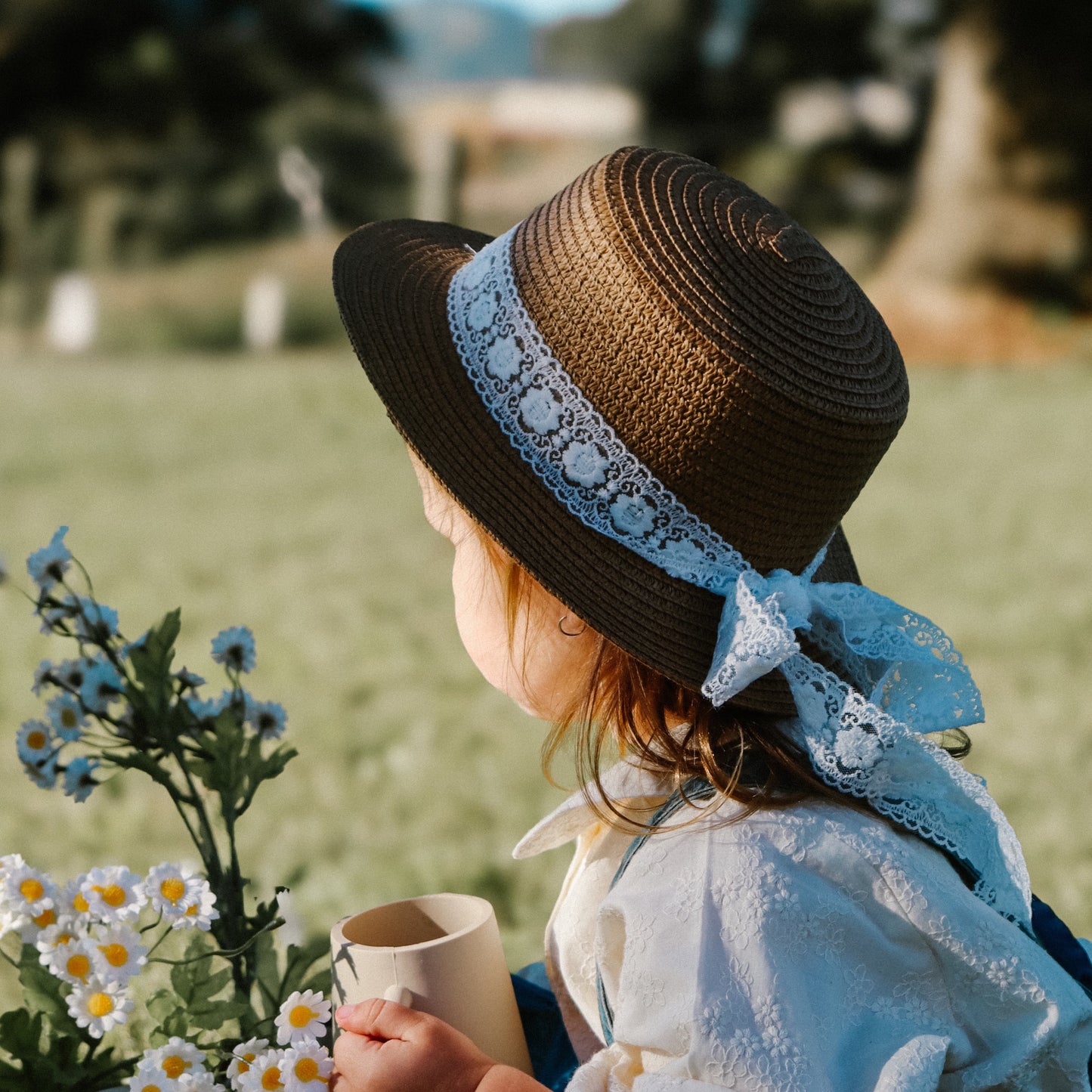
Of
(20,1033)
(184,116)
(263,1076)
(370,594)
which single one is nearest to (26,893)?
(20,1033)

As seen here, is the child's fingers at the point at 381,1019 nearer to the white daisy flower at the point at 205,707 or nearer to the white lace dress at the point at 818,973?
the white lace dress at the point at 818,973

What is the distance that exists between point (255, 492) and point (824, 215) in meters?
11.7

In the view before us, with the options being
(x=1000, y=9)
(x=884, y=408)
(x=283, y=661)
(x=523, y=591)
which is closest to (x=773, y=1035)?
(x=523, y=591)

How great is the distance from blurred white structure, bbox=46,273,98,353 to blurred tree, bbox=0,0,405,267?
241cm

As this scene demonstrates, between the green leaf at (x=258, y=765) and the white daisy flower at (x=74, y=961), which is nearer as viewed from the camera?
the white daisy flower at (x=74, y=961)

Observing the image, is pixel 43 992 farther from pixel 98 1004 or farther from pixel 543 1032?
pixel 543 1032

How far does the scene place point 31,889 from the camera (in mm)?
1550

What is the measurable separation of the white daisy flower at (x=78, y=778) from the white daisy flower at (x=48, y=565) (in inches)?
8.7

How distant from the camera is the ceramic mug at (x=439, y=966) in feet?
5.37

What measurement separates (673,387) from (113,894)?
0.87 m

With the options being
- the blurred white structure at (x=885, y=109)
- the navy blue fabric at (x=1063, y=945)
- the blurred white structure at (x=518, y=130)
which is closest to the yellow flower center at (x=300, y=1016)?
the navy blue fabric at (x=1063, y=945)

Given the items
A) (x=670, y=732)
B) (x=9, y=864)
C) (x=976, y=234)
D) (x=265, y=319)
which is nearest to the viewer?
(x=9, y=864)

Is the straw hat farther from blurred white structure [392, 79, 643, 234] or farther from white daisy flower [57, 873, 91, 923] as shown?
blurred white structure [392, 79, 643, 234]

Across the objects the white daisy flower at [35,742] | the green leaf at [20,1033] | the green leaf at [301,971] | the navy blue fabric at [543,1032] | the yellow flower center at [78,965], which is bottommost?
the navy blue fabric at [543,1032]
